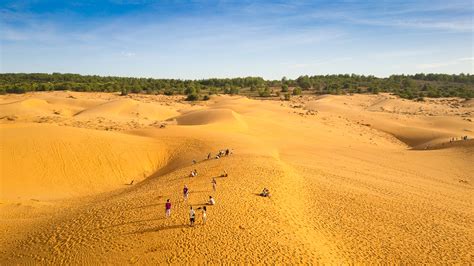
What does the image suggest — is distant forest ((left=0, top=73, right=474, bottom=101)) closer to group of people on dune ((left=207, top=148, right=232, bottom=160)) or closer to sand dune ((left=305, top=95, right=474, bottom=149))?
sand dune ((left=305, top=95, right=474, bottom=149))

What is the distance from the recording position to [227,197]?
64.2 feet

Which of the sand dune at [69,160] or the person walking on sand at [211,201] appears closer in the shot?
the person walking on sand at [211,201]

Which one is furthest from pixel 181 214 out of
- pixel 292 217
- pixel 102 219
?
pixel 292 217

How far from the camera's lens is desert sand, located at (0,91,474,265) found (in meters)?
15.1

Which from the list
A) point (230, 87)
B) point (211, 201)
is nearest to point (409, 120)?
point (211, 201)

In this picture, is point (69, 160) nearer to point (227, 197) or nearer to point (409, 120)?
point (227, 197)

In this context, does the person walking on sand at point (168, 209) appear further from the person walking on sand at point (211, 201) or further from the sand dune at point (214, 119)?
the sand dune at point (214, 119)

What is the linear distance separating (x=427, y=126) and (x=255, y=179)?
51.0 m

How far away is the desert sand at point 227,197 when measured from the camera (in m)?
15.1

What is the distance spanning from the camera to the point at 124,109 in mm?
61500

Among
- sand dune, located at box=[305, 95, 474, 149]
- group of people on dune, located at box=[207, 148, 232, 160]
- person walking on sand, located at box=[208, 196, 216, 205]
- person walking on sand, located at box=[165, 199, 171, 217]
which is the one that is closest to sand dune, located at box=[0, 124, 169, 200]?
group of people on dune, located at box=[207, 148, 232, 160]

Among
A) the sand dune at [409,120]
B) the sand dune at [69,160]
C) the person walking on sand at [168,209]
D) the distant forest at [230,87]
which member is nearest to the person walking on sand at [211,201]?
the person walking on sand at [168,209]

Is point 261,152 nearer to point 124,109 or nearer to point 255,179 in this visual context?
point 255,179

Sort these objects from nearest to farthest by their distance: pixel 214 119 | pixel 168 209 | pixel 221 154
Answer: pixel 168 209, pixel 221 154, pixel 214 119
